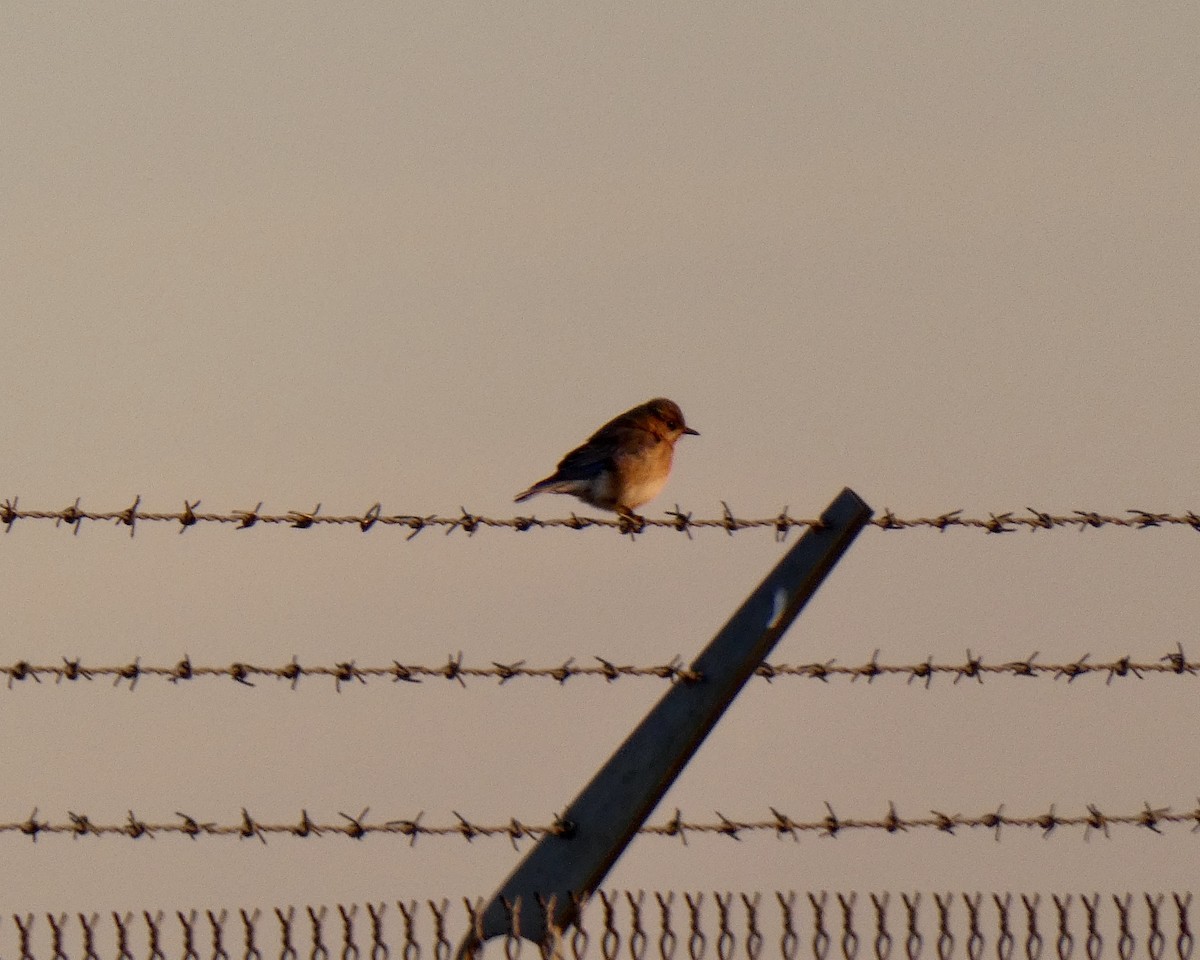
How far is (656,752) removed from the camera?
218 inches

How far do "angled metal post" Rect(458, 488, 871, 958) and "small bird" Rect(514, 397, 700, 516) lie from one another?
235 inches

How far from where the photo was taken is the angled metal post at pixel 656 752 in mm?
5410

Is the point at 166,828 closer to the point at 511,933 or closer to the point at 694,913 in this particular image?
the point at 511,933

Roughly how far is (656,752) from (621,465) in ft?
22.4

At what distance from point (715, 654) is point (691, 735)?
210 mm

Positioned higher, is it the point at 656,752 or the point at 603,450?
the point at 603,450

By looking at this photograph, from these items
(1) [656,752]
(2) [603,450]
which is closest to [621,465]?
(2) [603,450]

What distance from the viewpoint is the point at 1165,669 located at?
Answer: 6461 mm

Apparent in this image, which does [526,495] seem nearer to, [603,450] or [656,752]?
[603,450]

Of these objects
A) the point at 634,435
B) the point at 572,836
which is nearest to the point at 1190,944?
the point at 572,836

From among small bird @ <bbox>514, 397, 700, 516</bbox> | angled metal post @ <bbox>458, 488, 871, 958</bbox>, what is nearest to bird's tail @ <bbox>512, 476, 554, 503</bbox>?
small bird @ <bbox>514, 397, 700, 516</bbox>

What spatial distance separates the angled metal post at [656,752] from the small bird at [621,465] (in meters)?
5.98

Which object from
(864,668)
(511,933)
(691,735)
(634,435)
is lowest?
(511,933)

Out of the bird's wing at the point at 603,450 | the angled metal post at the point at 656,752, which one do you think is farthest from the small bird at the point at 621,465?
the angled metal post at the point at 656,752
